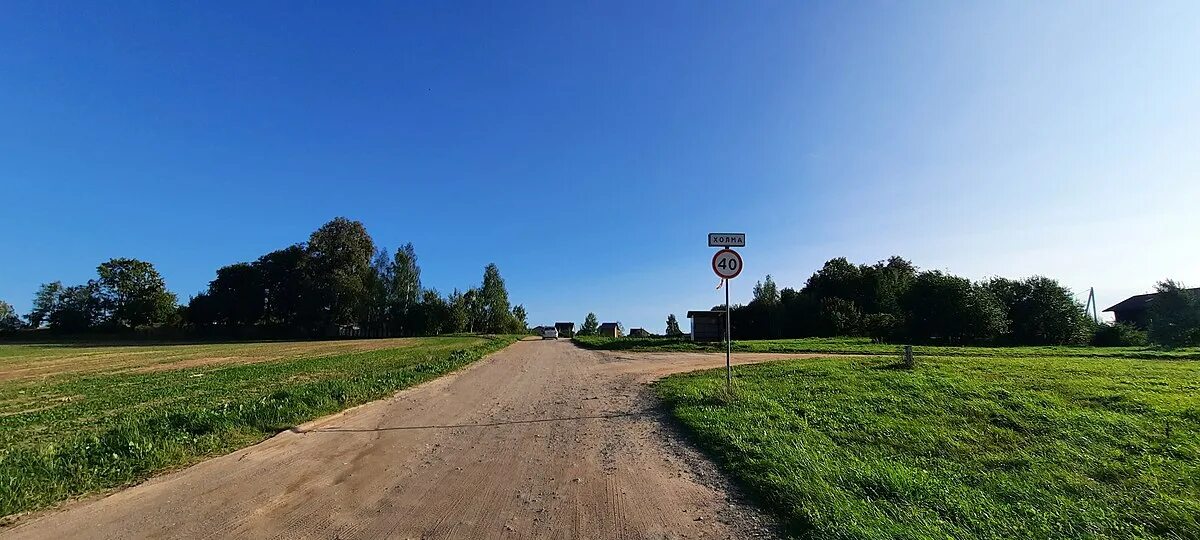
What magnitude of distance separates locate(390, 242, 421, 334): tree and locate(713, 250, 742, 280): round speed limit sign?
80714 millimetres

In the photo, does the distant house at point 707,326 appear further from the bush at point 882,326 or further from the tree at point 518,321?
the tree at point 518,321

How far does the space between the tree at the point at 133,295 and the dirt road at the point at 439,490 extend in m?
104

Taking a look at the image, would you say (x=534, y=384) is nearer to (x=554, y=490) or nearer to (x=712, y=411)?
(x=712, y=411)

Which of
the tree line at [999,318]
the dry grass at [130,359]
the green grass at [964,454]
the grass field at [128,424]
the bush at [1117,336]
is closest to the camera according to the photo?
the green grass at [964,454]

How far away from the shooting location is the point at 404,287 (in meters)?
87.3

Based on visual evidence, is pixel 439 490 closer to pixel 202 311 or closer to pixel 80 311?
pixel 202 311

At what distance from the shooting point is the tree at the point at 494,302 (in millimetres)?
98500

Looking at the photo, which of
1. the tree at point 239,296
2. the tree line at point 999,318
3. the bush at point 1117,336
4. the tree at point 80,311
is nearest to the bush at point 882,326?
the tree line at point 999,318

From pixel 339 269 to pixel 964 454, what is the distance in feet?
273

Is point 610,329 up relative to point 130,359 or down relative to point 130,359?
up

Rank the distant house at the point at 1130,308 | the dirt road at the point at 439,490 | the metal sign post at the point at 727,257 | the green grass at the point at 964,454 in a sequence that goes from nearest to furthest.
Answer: the green grass at the point at 964,454 → the dirt road at the point at 439,490 → the metal sign post at the point at 727,257 → the distant house at the point at 1130,308

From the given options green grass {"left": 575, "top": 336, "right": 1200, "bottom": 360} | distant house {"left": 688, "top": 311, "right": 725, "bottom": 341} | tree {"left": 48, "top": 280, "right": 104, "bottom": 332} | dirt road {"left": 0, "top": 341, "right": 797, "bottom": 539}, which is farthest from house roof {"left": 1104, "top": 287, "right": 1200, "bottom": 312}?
tree {"left": 48, "top": 280, "right": 104, "bottom": 332}

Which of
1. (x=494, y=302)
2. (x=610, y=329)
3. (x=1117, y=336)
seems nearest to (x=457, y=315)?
(x=494, y=302)

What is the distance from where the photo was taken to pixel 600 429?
814 cm
